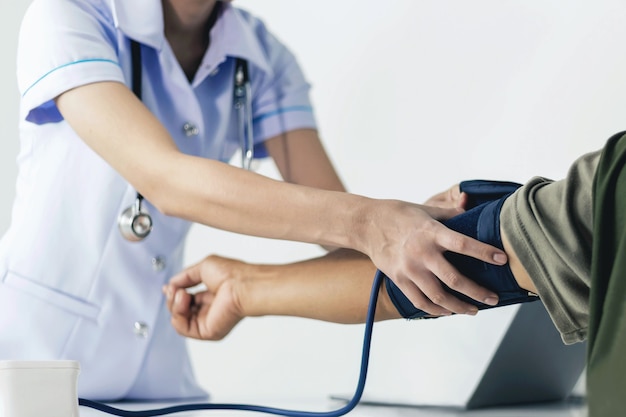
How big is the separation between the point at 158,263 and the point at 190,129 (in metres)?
0.22

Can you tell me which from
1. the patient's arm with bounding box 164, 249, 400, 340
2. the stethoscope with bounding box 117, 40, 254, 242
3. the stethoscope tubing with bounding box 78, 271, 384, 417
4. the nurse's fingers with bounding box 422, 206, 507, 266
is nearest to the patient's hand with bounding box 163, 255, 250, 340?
the patient's arm with bounding box 164, 249, 400, 340

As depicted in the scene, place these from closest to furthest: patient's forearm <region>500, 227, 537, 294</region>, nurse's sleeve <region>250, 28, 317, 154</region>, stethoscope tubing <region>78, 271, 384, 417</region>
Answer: patient's forearm <region>500, 227, 537, 294</region>
stethoscope tubing <region>78, 271, 384, 417</region>
nurse's sleeve <region>250, 28, 317, 154</region>

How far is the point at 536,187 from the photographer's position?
815mm

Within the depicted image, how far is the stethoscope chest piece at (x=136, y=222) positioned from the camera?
4.02 ft

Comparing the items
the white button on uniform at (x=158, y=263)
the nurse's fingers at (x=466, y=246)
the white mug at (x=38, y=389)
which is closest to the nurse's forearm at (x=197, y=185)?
the nurse's fingers at (x=466, y=246)

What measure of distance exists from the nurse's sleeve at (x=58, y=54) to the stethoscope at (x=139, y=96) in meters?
0.07

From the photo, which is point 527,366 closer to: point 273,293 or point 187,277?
point 273,293

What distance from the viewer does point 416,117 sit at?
1991 mm

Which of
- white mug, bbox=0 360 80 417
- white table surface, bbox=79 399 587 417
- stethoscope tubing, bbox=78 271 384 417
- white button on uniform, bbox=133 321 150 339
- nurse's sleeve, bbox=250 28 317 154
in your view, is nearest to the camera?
white mug, bbox=0 360 80 417

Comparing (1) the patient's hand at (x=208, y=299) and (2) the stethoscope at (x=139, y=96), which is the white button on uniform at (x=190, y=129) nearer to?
(2) the stethoscope at (x=139, y=96)

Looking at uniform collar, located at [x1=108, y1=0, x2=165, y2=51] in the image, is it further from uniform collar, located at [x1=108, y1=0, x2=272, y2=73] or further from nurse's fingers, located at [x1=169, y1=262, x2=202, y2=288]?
nurse's fingers, located at [x1=169, y1=262, x2=202, y2=288]

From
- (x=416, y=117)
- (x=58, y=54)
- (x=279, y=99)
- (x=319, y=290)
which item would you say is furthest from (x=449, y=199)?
(x=416, y=117)

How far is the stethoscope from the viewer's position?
1228mm

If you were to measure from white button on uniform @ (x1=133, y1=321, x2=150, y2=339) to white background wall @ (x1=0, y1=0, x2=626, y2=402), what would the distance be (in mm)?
380
